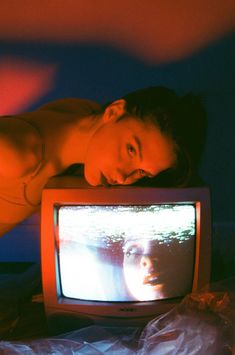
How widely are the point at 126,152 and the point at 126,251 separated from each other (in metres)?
0.24

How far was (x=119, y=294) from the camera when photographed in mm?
992

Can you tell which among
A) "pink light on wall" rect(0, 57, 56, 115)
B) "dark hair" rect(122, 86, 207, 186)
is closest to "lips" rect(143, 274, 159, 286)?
"dark hair" rect(122, 86, 207, 186)

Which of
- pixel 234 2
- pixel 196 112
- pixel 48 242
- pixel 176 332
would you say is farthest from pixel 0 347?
pixel 234 2

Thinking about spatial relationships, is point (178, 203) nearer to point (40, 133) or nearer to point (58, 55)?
point (40, 133)

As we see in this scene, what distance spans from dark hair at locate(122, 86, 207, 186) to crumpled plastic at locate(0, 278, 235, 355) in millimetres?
270

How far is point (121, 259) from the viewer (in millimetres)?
979

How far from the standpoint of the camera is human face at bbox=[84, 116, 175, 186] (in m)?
0.88

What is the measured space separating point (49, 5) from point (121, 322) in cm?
90

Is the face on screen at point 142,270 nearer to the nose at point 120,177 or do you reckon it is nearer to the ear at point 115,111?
the nose at point 120,177

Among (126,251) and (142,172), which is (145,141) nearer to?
(142,172)

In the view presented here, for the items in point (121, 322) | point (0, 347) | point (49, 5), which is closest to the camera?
point (0, 347)

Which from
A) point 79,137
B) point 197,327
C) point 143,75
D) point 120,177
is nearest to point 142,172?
point 120,177

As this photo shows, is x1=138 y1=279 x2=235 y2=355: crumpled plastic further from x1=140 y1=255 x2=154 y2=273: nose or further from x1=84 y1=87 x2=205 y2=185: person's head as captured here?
x1=84 y1=87 x2=205 y2=185: person's head

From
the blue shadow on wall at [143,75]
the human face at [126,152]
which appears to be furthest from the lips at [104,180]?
the blue shadow on wall at [143,75]
